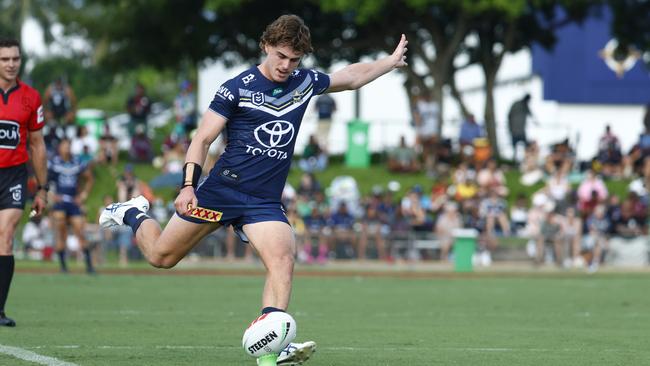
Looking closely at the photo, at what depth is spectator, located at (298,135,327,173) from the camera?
3306 cm

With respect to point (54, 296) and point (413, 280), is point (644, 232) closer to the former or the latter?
point (413, 280)

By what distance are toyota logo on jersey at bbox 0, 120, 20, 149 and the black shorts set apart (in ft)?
0.67

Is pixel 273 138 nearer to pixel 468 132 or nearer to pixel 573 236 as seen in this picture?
pixel 573 236

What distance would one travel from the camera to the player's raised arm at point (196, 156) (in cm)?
803

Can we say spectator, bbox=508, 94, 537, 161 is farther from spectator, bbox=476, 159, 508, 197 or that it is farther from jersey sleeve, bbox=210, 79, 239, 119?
jersey sleeve, bbox=210, 79, 239, 119

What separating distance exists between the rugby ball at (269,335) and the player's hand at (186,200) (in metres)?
0.84

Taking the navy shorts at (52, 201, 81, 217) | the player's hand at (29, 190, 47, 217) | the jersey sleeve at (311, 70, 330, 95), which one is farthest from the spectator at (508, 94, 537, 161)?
the jersey sleeve at (311, 70, 330, 95)

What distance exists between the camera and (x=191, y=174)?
26.6 ft

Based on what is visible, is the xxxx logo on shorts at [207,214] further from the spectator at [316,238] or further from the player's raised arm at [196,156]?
the spectator at [316,238]

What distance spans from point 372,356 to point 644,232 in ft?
65.8

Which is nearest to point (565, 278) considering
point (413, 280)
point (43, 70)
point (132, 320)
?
point (413, 280)

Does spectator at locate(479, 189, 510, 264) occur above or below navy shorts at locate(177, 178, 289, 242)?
above

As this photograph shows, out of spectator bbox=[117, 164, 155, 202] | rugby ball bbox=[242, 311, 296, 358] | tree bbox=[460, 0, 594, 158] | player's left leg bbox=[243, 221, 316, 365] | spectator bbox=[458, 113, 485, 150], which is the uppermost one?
tree bbox=[460, 0, 594, 158]

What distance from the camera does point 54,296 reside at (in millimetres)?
15617
